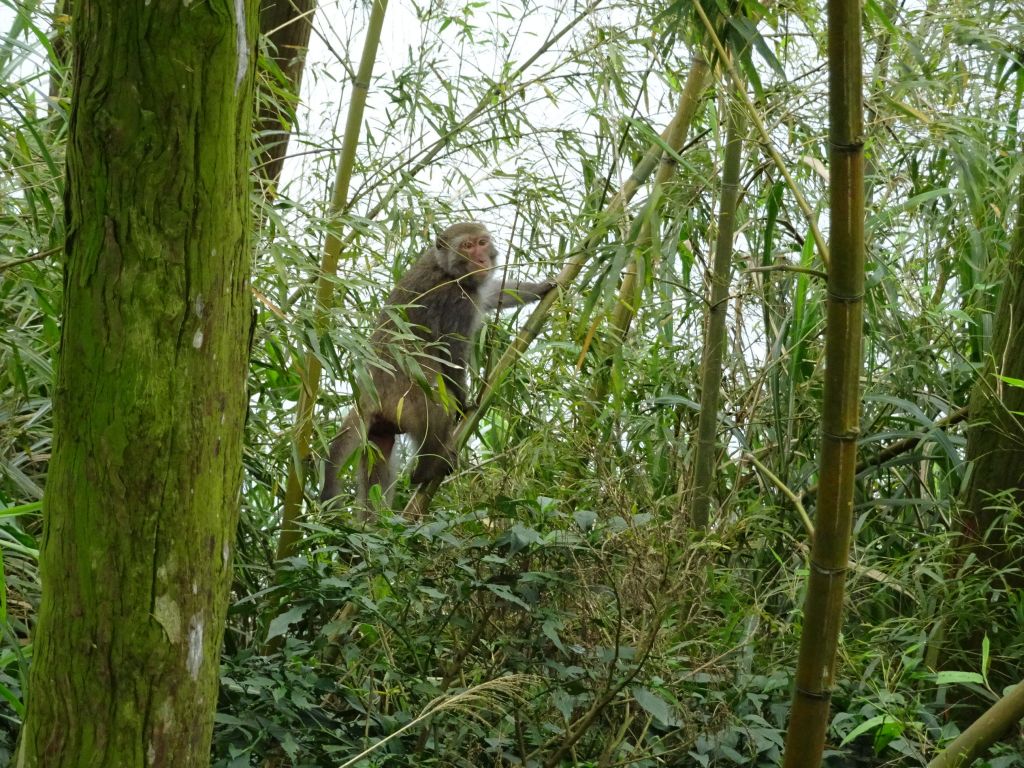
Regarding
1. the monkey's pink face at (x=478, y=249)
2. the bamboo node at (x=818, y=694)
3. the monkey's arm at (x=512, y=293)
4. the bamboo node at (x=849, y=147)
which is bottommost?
the bamboo node at (x=818, y=694)

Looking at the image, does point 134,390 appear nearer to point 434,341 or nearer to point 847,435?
point 847,435

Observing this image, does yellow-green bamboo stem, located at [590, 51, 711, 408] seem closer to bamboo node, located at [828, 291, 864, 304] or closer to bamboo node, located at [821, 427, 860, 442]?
bamboo node, located at [828, 291, 864, 304]

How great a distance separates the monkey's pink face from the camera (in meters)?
4.92

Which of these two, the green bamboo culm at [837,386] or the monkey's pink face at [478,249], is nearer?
the green bamboo culm at [837,386]

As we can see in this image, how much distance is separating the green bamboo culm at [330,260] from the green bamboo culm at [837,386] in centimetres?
146

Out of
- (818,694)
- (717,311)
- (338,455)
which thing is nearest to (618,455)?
(717,311)

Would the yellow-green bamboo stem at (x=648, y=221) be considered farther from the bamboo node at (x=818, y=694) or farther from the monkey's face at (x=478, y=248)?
the monkey's face at (x=478, y=248)

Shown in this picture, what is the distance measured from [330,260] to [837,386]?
1.72m

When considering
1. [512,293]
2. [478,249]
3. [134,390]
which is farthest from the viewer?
[478,249]

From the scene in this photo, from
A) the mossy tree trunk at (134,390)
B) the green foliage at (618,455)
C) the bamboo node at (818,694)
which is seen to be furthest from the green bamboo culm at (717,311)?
the mossy tree trunk at (134,390)

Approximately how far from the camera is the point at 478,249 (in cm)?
500

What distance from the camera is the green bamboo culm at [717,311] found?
266 centimetres

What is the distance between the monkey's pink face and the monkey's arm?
173 mm

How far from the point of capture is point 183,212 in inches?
61.0
